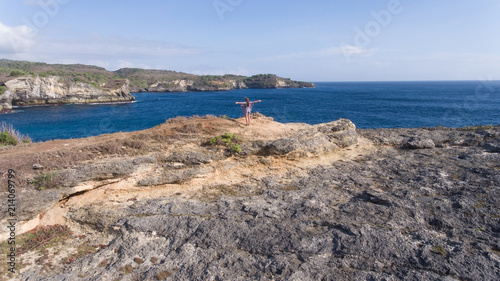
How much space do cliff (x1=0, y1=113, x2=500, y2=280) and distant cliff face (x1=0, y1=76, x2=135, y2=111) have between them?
81.9 metres

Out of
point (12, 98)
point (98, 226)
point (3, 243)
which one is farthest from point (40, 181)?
point (12, 98)

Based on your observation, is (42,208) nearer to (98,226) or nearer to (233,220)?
(98,226)

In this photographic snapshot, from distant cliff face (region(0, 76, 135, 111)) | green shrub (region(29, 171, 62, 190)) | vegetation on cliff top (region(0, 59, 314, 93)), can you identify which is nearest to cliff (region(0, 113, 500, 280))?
green shrub (region(29, 171, 62, 190))

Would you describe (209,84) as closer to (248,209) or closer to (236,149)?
(236,149)

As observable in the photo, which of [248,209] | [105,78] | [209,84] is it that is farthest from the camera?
[209,84]

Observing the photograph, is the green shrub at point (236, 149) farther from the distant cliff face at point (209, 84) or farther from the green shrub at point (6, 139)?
the distant cliff face at point (209, 84)

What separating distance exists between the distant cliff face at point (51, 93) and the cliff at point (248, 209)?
81936mm

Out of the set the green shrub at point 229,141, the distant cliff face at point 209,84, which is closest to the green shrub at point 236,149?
the green shrub at point 229,141

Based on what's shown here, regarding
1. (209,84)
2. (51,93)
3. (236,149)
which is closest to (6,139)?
(236,149)

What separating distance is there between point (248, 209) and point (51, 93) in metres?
94.8

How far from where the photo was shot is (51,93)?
8125 centimetres

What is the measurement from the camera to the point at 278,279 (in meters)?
7.17

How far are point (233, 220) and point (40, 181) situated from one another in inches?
313

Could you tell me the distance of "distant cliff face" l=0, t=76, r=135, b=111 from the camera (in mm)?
75250
